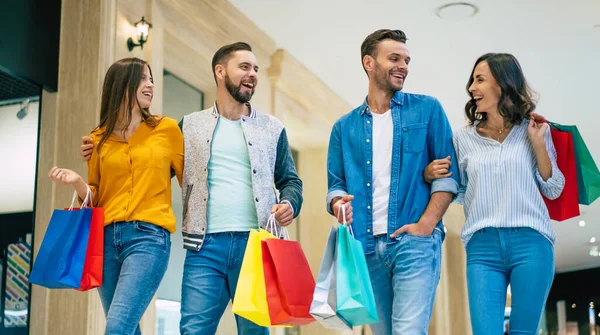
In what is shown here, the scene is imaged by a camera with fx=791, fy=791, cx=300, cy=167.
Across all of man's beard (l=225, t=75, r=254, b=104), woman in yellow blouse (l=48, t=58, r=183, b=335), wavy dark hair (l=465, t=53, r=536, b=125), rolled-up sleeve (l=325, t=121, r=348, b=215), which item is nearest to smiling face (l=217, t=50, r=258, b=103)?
man's beard (l=225, t=75, r=254, b=104)

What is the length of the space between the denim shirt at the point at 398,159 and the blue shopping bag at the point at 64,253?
3.43 feet

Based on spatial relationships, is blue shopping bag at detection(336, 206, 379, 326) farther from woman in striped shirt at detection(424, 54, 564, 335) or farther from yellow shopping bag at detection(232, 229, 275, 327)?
woman in striped shirt at detection(424, 54, 564, 335)

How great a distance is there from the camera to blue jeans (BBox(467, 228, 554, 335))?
316cm

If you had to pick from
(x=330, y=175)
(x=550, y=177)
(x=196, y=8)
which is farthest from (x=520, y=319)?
(x=196, y=8)

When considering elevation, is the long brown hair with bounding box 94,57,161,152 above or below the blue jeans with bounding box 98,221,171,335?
above

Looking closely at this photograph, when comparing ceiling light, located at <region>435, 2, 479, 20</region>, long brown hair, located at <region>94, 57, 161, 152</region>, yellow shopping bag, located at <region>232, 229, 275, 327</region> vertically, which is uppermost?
ceiling light, located at <region>435, 2, 479, 20</region>

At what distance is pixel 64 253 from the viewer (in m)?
3.18

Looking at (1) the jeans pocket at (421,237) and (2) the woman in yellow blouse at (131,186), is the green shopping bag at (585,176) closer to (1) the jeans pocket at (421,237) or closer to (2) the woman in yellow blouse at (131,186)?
(1) the jeans pocket at (421,237)

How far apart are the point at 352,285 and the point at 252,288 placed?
394 millimetres

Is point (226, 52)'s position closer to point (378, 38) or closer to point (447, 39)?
point (378, 38)

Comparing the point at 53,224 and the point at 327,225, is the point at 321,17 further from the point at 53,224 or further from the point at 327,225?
the point at 53,224

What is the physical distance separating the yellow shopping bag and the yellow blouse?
1.39ft

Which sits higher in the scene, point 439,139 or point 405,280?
point 439,139

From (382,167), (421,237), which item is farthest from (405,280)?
(382,167)
